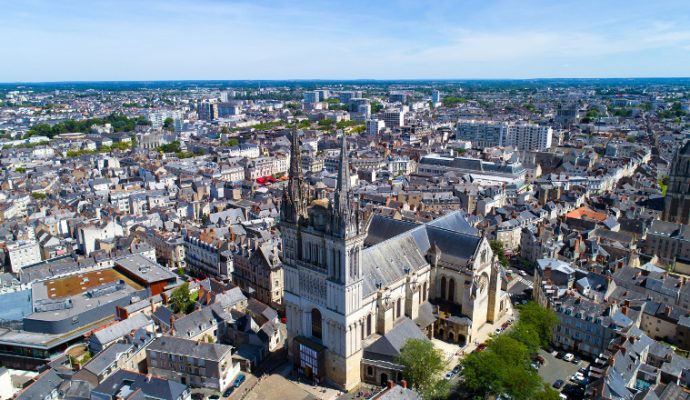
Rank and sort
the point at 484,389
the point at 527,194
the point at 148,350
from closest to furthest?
1. the point at 484,389
2. the point at 148,350
3. the point at 527,194

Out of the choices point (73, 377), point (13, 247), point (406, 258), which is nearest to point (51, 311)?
point (73, 377)

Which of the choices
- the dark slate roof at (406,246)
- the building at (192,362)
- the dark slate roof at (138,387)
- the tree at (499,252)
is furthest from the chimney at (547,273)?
the dark slate roof at (138,387)

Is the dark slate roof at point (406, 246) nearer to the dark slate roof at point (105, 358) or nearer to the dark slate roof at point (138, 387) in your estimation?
the dark slate roof at point (138, 387)

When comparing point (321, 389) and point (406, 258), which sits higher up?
point (406, 258)

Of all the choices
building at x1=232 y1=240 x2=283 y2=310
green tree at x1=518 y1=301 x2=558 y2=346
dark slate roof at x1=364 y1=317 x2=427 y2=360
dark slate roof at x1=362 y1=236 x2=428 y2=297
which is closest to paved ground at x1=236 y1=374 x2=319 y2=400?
dark slate roof at x1=364 y1=317 x2=427 y2=360

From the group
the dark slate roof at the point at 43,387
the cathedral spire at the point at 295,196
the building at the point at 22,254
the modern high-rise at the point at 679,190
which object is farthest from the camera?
the modern high-rise at the point at 679,190

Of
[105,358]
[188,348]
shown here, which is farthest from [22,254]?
[188,348]

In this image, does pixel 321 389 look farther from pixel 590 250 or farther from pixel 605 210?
pixel 605 210
